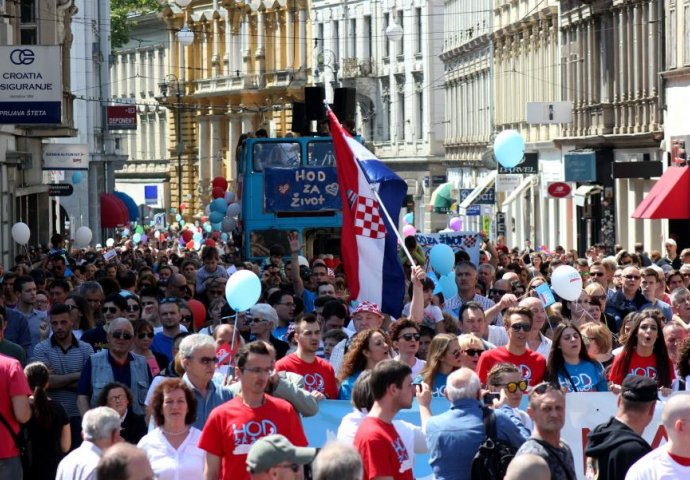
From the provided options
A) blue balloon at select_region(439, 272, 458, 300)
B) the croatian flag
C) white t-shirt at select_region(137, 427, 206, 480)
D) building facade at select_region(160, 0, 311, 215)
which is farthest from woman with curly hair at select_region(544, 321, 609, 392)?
building facade at select_region(160, 0, 311, 215)

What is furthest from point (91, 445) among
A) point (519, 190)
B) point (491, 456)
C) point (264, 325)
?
point (519, 190)

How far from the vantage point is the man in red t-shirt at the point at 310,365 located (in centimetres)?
1198

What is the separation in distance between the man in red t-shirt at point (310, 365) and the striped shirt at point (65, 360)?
2.00 m

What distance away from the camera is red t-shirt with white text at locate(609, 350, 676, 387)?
1268 centimetres

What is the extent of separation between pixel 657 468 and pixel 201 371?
2960 millimetres

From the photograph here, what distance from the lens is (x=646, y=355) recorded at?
41.9 ft

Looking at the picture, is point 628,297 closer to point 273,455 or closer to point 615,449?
point 615,449

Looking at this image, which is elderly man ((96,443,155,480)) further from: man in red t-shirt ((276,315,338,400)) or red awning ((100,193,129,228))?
red awning ((100,193,129,228))

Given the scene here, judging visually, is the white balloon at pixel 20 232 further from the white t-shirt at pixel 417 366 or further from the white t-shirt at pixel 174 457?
the white t-shirt at pixel 174 457

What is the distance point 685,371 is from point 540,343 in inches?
63.2

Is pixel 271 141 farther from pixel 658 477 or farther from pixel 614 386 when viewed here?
pixel 658 477

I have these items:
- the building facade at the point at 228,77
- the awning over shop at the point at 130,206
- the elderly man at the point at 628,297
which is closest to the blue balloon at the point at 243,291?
the elderly man at the point at 628,297

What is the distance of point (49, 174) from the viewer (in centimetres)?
5219

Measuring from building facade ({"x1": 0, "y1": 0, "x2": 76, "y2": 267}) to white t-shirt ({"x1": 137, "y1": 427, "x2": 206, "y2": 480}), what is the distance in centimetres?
2301
